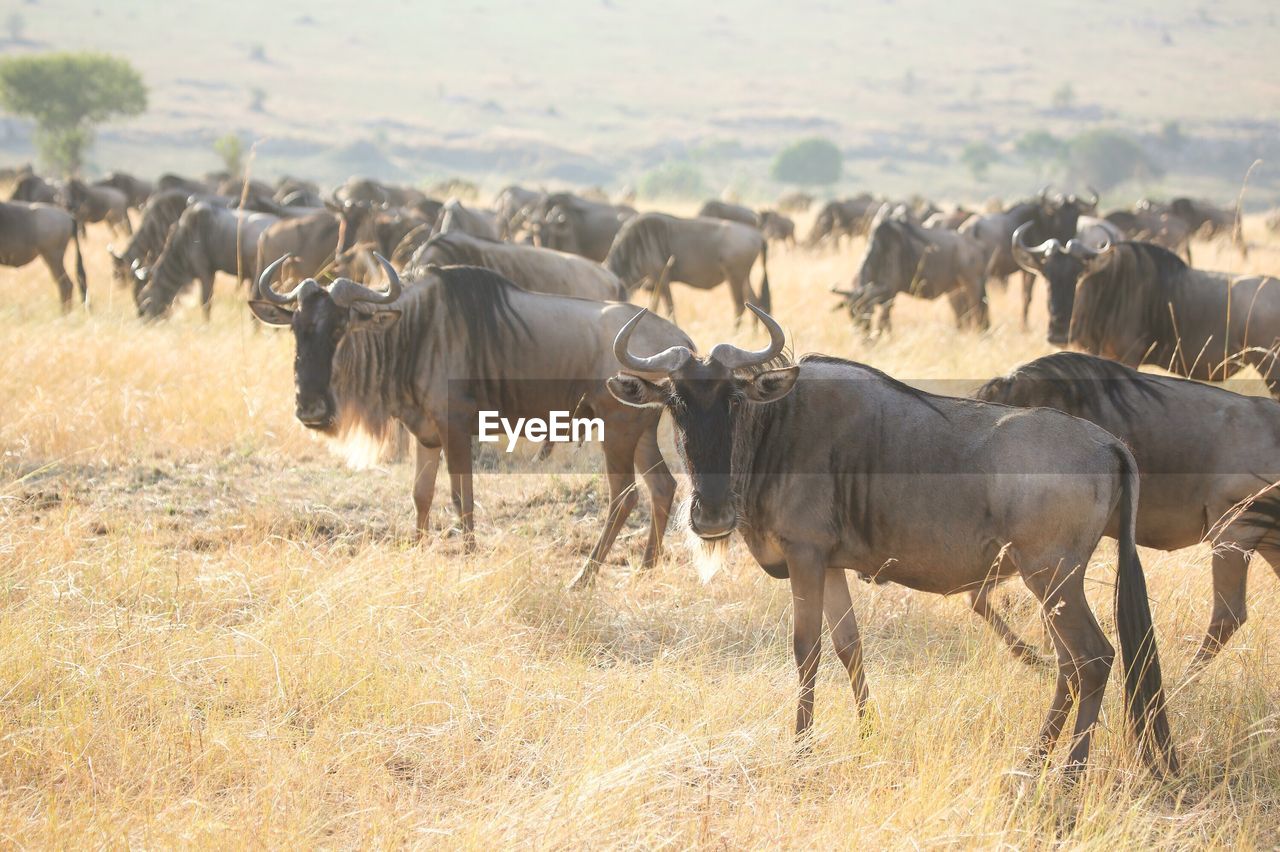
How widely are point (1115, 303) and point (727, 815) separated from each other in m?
4.98

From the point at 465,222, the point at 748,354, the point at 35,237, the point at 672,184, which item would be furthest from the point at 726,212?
the point at 672,184

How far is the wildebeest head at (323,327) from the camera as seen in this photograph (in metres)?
5.30

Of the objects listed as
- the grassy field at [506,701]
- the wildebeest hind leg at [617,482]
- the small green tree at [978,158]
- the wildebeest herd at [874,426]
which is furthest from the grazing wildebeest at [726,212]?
the small green tree at [978,158]

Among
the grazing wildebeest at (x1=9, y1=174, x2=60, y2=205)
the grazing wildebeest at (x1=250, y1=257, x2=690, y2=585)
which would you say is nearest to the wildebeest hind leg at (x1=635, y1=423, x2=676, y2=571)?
the grazing wildebeest at (x1=250, y1=257, x2=690, y2=585)

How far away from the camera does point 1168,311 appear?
23.6ft

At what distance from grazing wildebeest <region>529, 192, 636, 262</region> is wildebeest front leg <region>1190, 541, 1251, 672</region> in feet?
31.8

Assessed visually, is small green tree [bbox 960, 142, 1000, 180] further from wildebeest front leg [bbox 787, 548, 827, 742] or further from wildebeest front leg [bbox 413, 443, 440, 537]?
wildebeest front leg [bbox 787, 548, 827, 742]

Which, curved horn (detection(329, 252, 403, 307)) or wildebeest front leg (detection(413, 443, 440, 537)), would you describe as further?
wildebeest front leg (detection(413, 443, 440, 537))

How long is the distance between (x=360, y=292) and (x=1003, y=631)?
3.01 m

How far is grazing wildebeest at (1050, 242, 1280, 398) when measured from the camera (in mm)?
7055

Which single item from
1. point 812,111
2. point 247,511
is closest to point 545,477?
point 247,511

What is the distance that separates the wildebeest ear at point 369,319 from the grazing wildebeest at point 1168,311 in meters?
4.04

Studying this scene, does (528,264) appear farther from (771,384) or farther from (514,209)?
(514,209)

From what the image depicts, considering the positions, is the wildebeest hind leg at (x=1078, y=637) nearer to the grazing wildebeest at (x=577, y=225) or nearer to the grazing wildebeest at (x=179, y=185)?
the grazing wildebeest at (x=577, y=225)
